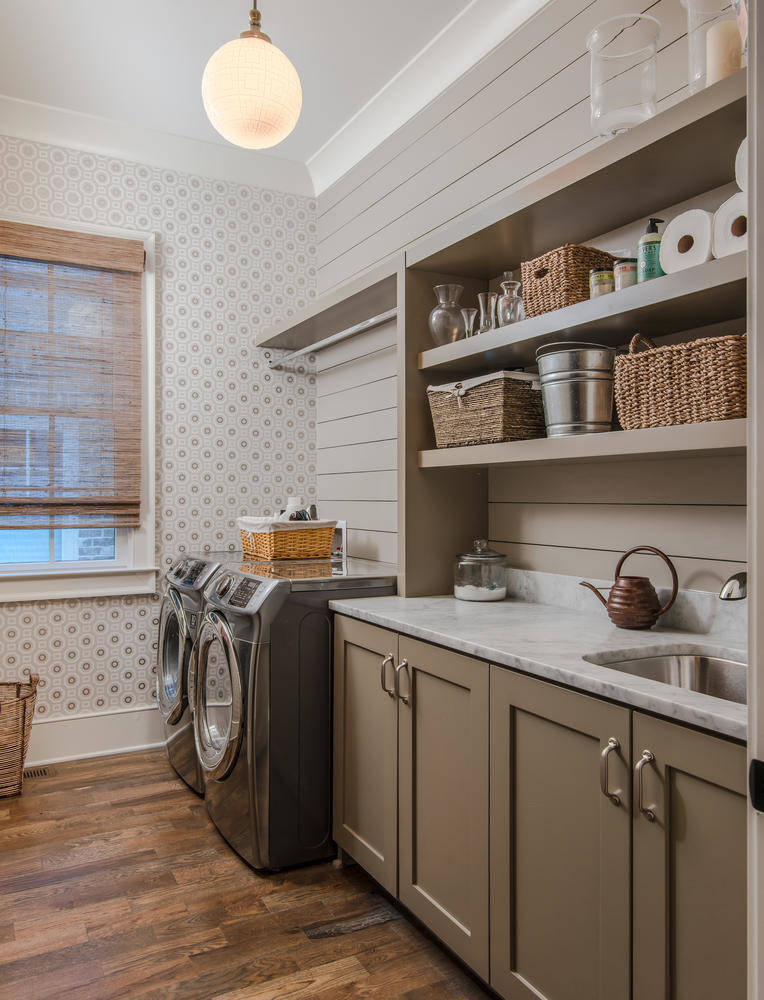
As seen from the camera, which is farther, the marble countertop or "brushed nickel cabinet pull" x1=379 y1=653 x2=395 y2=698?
"brushed nickel cabinet pull" x1=379 y1=653 x2=395 y2=698

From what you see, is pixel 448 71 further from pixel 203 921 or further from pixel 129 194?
pixel 203 921

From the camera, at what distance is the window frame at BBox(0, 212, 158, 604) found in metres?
3.30

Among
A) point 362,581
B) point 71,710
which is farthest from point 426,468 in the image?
point 71,710

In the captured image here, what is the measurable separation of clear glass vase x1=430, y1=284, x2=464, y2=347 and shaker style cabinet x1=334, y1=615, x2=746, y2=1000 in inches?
38.9

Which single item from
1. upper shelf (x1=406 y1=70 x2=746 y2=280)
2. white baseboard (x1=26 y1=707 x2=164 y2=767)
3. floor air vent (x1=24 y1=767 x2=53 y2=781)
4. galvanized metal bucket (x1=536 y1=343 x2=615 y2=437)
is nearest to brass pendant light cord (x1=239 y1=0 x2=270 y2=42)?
upper shelf (x1=406 y1=70 x2=746 y2=280)

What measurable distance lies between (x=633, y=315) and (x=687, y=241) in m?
0.20

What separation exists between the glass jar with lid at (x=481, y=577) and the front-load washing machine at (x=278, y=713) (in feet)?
0.98

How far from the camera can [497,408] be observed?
2115 mm

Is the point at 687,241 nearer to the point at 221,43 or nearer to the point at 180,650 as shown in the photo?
the point at 221,43

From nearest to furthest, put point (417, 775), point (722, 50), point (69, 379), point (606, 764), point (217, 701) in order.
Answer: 1. point (606, 764)
2. point (722, 50)
3. point (417, 775)
4. point (217, 701)
5. point (69, 379)

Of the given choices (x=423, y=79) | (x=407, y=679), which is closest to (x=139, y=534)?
(x=407, y=679)

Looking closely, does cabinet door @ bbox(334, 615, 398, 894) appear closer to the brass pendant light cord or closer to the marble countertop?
the marble countertop

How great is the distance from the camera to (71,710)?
10.9ft

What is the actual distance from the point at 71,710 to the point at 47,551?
726 mm
